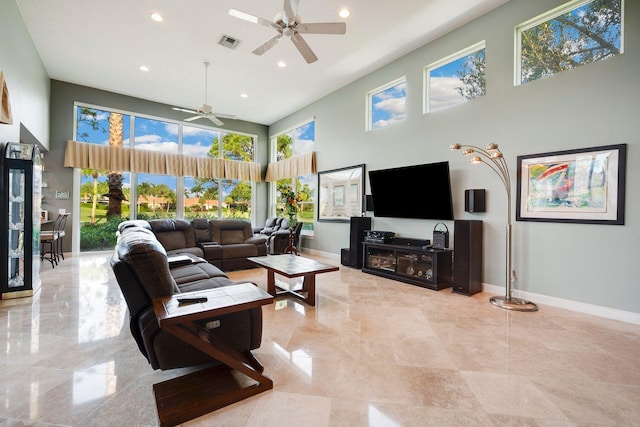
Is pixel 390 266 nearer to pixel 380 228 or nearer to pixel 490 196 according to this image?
pixel 380 228

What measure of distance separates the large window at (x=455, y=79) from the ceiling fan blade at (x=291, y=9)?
2.61 m

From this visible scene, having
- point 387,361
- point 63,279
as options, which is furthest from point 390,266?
point 63,279

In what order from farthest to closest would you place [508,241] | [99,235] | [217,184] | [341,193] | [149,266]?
[217,184]
[99,235]
[341,193]
[508,241]
[149,266]

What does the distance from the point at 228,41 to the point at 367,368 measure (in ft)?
16.5

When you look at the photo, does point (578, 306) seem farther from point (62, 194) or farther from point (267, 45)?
point (62, 194)

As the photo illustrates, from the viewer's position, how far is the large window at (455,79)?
4105 mm

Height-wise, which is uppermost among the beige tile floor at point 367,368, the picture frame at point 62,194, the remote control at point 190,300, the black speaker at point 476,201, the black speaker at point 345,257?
the picture frame at point 62,194

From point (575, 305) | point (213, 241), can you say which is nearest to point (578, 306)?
point (575, 305)

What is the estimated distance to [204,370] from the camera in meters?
1.98

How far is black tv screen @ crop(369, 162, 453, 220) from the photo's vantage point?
14.0ft

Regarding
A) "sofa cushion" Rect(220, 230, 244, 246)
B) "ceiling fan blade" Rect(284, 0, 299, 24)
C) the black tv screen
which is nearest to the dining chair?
"sofa cushion" Rect(220, 230, 244, 246)

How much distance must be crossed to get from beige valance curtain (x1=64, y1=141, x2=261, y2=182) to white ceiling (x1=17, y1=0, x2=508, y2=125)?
146cm

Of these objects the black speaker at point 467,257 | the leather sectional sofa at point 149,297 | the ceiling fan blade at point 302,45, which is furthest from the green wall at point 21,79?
the black speaker at point 467,257

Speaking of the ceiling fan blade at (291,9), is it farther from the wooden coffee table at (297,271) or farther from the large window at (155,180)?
the large window at (155,180)
